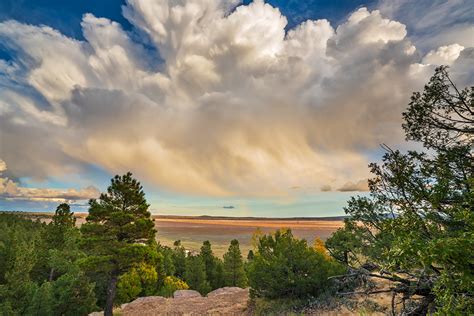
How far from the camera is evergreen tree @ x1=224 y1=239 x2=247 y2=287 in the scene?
1764 inches

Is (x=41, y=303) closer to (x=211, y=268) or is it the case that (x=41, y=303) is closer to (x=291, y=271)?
(x=291, y=271)

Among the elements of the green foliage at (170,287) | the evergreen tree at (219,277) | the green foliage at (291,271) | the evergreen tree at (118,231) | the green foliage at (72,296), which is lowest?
the evergreen tree at (219,277)

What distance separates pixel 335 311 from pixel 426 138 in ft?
31.8

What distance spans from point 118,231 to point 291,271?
436 inches

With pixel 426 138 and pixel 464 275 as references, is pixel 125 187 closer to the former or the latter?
pixel 426 138

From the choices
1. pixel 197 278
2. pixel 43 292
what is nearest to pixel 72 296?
pixel 43 292

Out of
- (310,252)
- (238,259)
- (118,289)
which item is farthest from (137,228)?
(238,259)

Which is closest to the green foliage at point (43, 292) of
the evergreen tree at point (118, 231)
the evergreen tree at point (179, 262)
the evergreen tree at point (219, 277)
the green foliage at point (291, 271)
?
the evergreen tree at point (118, 231)

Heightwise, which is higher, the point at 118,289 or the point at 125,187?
the point at 125,187

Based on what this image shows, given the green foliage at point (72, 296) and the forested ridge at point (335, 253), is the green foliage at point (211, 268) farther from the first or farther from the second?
the green foliage at point (72, 296)

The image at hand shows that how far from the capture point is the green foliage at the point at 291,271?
54.6ft

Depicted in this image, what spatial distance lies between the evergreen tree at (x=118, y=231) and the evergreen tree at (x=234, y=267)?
2790cm

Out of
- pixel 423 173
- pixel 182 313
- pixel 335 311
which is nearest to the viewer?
pixel 423 173

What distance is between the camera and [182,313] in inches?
709
